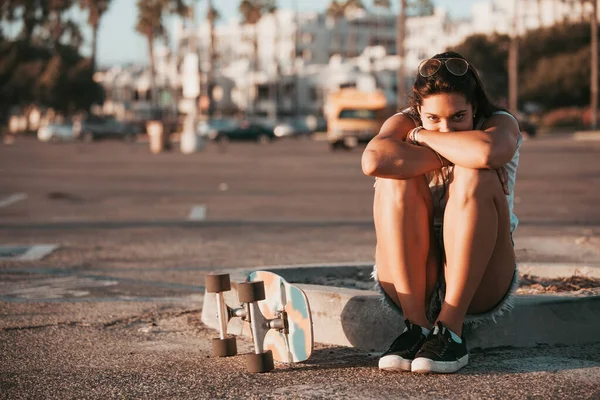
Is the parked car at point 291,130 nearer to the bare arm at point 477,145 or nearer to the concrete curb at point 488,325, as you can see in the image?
the concrete curb at point 488,325

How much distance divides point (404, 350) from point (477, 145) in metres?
0.90

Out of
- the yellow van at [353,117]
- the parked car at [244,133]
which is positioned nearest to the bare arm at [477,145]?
the yellow van at [353,117]

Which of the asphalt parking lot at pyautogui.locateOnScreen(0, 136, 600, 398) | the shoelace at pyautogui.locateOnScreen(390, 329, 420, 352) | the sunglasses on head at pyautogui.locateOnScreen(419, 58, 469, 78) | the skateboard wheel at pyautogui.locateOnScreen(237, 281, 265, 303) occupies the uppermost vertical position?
the sunglasses on head at pyautogui.locateOnScreen(419, 58, 469, 78)

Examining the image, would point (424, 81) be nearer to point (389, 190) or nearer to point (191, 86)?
point (389, 190)

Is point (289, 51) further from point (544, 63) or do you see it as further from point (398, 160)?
point (398, 160)

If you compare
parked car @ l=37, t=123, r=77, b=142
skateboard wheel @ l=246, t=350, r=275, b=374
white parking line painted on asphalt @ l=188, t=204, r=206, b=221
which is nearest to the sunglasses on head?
skateboard wheel @ l=246, t=350, r=275, b=374

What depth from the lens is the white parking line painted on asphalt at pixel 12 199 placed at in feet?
51.6

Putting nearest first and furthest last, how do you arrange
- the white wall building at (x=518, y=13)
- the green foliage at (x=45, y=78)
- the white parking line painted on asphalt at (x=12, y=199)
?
the white parking line painted on asphalt at (x=12, y=199)
the green foliage at (x=45, y=78)
the white wall building at (x=518, y=13)

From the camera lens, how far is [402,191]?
15.1ft

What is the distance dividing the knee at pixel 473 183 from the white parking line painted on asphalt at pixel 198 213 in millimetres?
8260

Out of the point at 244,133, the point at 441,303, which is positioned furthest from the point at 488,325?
the point at 244,133

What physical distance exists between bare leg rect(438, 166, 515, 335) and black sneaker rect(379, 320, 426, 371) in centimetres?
13

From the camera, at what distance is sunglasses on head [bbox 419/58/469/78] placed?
4.71 meters

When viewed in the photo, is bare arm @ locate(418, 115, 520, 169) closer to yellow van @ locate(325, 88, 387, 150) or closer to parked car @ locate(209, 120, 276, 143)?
→ yellow van @ locate(325, 88, 387, 150)
